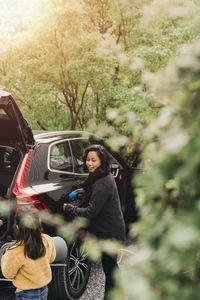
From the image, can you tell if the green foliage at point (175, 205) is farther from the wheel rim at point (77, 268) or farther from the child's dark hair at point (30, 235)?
the wheel rim at point (77, 268)

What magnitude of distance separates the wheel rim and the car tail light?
2.46 ft

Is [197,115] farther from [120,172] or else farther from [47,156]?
[120,172]

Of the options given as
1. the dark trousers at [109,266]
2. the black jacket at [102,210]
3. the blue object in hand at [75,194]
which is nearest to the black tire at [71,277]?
the dark trousers at [109,266]

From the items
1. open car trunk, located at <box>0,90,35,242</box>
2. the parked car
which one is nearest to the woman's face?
the parked car

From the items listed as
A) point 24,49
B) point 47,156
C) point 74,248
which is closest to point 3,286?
point 74,248

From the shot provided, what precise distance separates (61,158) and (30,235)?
5.47 feet

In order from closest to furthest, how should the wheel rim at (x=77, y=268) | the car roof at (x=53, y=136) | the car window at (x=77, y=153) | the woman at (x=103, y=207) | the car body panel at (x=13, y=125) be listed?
the car body panel at (x=13, y=125) < the woman at (x=103, y=207) < the wheel rim at (x=77, y=268) < the car roof at (x=53, y=136) < the car window at (x=77, y=153)

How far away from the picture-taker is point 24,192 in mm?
3578

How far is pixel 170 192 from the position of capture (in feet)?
3.77

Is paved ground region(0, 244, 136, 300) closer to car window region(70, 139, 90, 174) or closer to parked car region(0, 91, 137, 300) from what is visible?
parked car region(0, 91, 137, 300)

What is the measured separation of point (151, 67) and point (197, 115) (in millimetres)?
6749

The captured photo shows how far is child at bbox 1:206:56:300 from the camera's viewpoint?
284 centimetres

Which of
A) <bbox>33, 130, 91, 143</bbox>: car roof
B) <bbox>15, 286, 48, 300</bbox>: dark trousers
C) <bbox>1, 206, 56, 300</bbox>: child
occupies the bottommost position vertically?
<bbox>15, 286, 48, 300</bbox>: dark trousers

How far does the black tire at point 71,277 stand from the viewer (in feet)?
12.4
